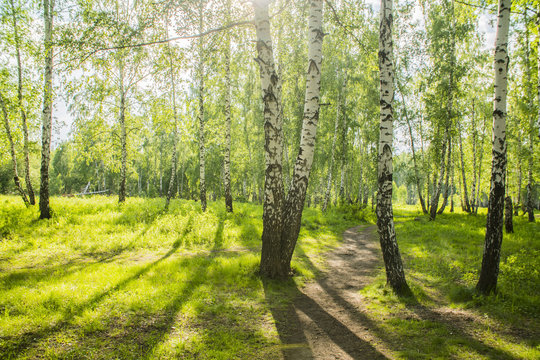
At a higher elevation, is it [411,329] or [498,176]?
[498,176]

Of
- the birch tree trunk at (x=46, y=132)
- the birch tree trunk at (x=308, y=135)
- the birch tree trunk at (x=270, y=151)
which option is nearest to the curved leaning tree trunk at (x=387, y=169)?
the birch tree trunk at (x=308, y=135)

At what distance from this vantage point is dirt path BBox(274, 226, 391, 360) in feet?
13.6

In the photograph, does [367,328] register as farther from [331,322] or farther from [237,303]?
[237,303]

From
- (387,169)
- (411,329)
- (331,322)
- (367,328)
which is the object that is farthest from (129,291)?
(387,169)

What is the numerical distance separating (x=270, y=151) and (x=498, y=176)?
5.05 meters

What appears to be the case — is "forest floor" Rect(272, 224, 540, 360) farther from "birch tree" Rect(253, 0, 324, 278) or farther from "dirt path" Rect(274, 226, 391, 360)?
"birch tree" Rect(253, 0, 324, 278)

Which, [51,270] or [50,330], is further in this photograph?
[51,270]

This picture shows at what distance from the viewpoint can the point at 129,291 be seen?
579 cm

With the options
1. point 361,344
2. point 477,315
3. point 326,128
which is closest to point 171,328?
point 361,344

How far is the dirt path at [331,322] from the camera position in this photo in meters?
4.16

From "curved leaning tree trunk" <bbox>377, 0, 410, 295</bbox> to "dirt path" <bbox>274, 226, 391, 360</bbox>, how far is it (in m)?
1.09

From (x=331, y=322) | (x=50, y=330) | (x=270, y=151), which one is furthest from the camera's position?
(x=270, y=151)

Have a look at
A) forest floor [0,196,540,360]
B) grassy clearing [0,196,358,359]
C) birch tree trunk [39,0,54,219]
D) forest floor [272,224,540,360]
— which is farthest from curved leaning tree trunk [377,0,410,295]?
birch tree trunk [39,0,54,219]

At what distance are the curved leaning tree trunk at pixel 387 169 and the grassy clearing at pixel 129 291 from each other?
2.40 m
